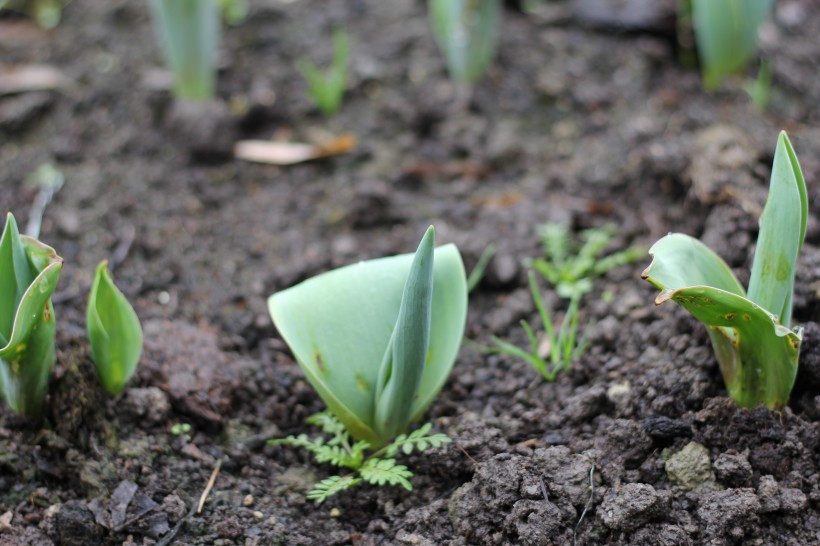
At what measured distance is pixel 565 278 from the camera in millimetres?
2199

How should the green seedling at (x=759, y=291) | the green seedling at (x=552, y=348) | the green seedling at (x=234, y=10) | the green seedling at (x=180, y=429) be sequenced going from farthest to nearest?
the green seedling at (x=234, y=10), the green seedling at (x=552, y=348), the green seedling at (x=180, y=429), the green seedling at (x=759, y=291)

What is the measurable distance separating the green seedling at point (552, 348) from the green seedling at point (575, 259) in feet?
0.50

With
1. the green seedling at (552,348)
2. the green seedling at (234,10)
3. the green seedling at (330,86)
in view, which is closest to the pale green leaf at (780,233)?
the green seedling at (552,348)

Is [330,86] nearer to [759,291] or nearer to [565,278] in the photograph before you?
[565,278]

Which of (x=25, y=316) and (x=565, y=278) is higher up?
(x=25, y=316)

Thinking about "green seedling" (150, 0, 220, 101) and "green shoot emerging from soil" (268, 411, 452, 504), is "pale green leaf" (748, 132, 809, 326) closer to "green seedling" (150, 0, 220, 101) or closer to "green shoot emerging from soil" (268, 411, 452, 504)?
"green shoot emerging from soil" (268, 411, 452, 504)

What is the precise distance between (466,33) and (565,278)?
102 centimetres

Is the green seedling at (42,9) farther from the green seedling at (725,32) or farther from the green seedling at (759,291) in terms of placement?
the green seedling at (759,291)

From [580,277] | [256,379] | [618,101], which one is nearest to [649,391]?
[580,277]

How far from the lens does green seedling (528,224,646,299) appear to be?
7.20 ft

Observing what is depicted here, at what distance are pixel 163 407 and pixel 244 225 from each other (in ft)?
2.85

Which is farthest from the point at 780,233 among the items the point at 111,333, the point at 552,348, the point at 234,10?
the point at 234,10

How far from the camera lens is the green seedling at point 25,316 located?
1.46 meters

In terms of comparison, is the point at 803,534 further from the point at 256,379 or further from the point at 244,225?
the point at 244,225
